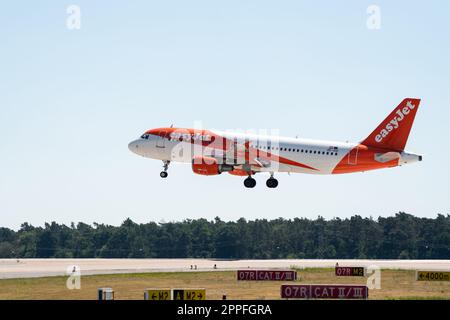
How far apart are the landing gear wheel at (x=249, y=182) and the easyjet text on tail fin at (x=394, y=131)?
46.3 ft

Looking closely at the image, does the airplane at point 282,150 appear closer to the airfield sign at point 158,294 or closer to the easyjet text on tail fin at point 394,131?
the easyjet text on tail fin at point 394,131

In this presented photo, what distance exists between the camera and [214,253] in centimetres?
19638

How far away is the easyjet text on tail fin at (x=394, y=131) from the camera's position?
10056 cm

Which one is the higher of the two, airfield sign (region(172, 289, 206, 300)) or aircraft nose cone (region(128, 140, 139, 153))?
aircraft nose cone (region(128, 140, 139, 153))

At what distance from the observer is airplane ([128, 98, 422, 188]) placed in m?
100

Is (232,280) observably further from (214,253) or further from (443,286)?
(214,253)

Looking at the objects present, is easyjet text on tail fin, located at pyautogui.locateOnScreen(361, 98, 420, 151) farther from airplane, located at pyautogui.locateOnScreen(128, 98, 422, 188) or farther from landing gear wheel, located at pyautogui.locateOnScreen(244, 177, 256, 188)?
landing gear wheel, located at pyautogui.locateOnScreen(244, 177, 256, 188)

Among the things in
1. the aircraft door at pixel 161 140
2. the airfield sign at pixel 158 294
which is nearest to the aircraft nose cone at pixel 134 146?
the aircraft door at pixel 161 140

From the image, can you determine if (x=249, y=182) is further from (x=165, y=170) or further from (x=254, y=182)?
(x=165, y=170)

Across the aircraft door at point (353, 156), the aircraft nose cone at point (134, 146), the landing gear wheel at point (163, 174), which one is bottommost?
the landing gear wheel at point (163, 174)

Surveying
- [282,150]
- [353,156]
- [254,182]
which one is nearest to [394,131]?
[353,156]

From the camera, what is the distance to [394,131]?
100812 mm

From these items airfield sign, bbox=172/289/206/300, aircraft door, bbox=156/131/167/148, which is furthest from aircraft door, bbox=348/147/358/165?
airfield sign, bbox=172/289/206/300
